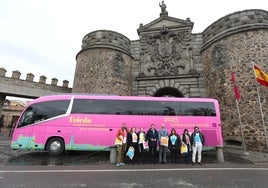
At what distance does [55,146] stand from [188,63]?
12.4 metres

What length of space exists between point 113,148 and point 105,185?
2.99 metres

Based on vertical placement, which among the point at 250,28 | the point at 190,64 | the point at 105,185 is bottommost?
the point at 105,185

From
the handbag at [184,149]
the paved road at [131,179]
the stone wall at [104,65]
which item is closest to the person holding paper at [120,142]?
the paved road at [131,179]

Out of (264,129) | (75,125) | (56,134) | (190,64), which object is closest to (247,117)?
(264,129)

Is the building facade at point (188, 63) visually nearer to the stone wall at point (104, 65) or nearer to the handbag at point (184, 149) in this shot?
the stone wall at point (104, 65)

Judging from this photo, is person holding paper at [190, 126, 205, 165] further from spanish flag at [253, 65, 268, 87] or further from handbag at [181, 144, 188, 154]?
spanish flag at [253, 65, 268, 87]

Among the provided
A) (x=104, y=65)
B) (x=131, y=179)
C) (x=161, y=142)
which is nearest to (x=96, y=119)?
(x=161, y=142)

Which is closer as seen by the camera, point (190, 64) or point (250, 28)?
point (250, 28)

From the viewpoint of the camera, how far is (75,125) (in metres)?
8.12

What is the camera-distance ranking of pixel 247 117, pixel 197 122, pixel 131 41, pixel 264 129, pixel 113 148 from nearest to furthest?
pixel 113 148, pixel 197 122, pixel 264 129, pixel 247 117, pixel 131 41

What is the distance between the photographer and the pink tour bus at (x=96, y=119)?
7977 mm

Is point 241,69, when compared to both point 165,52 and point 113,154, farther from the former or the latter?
point 113,154

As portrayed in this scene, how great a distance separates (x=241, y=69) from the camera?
1227 cm

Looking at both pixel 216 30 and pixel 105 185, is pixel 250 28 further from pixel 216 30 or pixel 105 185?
pixel 105 185
